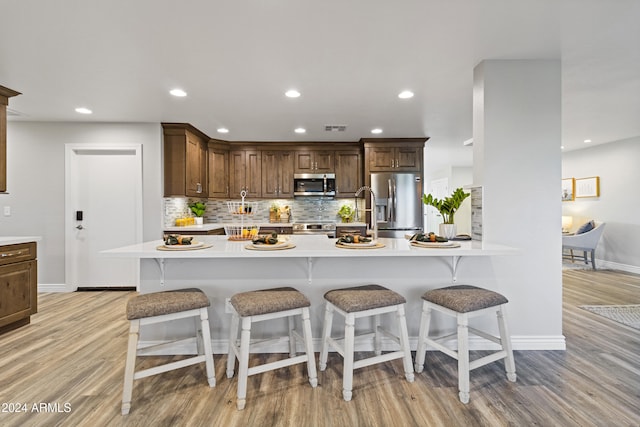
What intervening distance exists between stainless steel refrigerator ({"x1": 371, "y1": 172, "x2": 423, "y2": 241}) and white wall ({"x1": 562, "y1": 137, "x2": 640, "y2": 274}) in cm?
375

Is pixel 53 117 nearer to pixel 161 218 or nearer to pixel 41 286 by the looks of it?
pixel 161 218

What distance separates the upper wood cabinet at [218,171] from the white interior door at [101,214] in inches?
46.3

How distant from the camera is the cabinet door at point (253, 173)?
561cm

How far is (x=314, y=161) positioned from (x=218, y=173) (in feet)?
5.31

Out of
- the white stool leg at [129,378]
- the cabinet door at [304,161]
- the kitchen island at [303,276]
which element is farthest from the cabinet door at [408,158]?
the white stool leg at [129,378]

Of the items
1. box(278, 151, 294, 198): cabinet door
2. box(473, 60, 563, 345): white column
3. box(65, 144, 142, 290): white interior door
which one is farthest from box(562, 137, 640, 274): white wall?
box(65, 144, 142, 290): white interior door

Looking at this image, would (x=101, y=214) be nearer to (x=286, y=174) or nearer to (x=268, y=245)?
(x=286, y=174)

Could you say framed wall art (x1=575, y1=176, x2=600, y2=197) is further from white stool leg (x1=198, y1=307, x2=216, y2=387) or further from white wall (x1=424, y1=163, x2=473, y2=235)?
white stool leg (x1=198, y1=307, x2=216, y2=387)

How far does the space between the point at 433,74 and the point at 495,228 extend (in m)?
1.44

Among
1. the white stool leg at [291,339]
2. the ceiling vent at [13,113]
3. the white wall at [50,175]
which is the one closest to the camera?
the white stool leg at [291,339]

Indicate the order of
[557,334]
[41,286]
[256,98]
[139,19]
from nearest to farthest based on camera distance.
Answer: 1. [139,19]
2. [557,334]
3. [256,98]
4. [41,286]

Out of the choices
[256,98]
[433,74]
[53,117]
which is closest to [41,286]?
[53,117]

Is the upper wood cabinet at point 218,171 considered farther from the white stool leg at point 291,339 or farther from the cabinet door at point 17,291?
the white stool leg at point 291,339

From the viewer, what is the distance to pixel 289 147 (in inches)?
221
